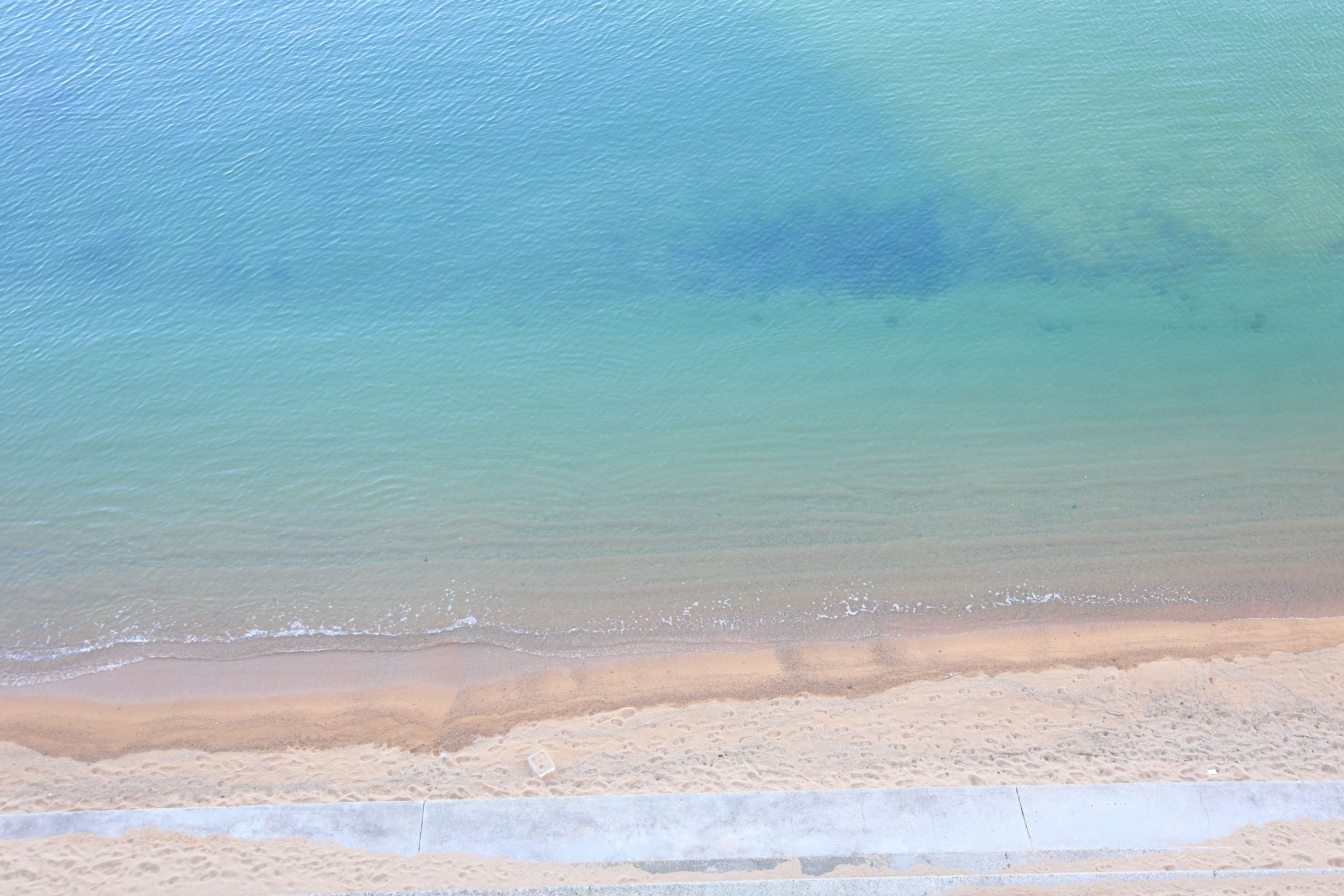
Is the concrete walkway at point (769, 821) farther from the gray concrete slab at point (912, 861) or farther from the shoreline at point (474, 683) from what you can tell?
the shoreline at point (474, 683)

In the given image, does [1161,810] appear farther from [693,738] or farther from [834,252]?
[834,252]

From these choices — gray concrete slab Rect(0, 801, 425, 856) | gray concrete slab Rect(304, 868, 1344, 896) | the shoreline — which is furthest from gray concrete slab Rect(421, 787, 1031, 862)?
the shoreline

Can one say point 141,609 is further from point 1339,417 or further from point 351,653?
point 1339,417

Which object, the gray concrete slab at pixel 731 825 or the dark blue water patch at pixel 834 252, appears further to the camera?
the dark blue water patch at pixel 834 252

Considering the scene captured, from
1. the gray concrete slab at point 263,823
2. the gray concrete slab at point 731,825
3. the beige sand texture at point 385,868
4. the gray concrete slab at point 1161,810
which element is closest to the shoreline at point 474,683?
the gray concrete slab at point 263,823

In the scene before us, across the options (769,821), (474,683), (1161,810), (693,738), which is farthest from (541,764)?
(1161,810)

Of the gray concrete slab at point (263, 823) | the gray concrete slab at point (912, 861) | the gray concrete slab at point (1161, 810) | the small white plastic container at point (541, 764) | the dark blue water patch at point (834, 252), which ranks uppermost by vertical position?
the dark blue water patch at point (834, 252)

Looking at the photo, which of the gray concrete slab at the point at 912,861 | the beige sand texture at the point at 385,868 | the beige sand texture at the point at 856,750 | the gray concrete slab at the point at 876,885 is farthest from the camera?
the beige sand texture at the point at 856,750

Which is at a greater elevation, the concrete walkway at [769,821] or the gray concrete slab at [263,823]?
the gray concrete slab at [263,823]
